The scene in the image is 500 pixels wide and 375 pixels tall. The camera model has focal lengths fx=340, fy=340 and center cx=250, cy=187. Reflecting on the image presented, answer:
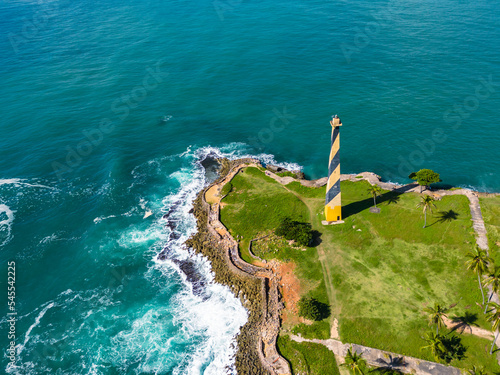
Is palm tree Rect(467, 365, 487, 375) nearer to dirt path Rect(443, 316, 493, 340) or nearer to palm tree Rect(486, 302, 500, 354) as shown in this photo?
palm tree Rect(486, 302, 500, 354)

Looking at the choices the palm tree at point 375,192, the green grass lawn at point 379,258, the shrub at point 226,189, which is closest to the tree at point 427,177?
the green grass lawn at point 379,258

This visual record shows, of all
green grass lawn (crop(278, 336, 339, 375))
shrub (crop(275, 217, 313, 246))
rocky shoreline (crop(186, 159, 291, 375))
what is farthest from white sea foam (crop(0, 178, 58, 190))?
green grass lawn (crop(278, 336, 339, 375))

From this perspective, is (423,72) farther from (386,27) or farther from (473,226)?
(473,226)

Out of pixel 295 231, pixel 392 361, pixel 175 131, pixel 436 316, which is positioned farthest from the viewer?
pixel 175 131

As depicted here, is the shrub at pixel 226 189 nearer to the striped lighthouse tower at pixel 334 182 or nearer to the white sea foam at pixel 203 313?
the white sea foam at pixel 203 313

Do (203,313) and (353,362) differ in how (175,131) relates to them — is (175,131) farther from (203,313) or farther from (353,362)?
(353,362)

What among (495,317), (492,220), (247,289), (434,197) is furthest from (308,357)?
(492,220)
